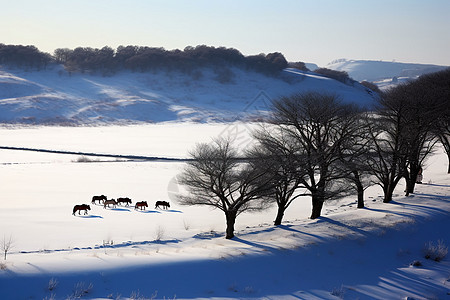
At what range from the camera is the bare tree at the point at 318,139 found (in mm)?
25859

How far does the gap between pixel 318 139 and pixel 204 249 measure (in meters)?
11.4

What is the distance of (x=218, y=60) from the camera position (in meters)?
185

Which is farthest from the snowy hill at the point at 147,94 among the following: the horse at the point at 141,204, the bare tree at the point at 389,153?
the bare tree at the point at 389,153

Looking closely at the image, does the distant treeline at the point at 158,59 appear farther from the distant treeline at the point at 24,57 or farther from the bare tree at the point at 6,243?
the bare tree at the point at 6,243

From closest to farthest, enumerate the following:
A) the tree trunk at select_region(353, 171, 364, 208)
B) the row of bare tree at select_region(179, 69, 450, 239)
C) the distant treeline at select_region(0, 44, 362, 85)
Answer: the row of bare tree at select_region(179, 69, 450, 239), the tree trunk at select_region(353, 171, 364, 208), the distant treeline at select_region(0, 44, 362, 85)

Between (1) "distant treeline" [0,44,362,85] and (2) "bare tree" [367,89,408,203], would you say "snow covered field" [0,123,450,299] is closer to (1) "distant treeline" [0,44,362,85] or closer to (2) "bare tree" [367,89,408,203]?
(2) "bare tree" [367,89,408,203]

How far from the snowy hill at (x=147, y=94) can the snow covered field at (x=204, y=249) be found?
260ft

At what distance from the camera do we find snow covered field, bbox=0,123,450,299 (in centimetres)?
1438

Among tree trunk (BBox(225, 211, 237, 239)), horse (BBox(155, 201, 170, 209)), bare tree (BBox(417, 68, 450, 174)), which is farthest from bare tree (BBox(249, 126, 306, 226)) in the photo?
bare tree (BBox(417, 68, 450, 174))

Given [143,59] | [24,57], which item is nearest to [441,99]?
[143,59]

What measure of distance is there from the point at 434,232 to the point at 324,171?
272 inches

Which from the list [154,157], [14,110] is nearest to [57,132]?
[14,110]

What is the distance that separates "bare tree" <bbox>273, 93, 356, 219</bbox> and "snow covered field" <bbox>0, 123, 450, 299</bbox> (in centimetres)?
202

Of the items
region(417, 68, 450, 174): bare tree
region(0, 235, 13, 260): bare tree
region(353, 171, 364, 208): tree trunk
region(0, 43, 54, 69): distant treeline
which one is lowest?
region(0, 235, 13, 260): bare tree
